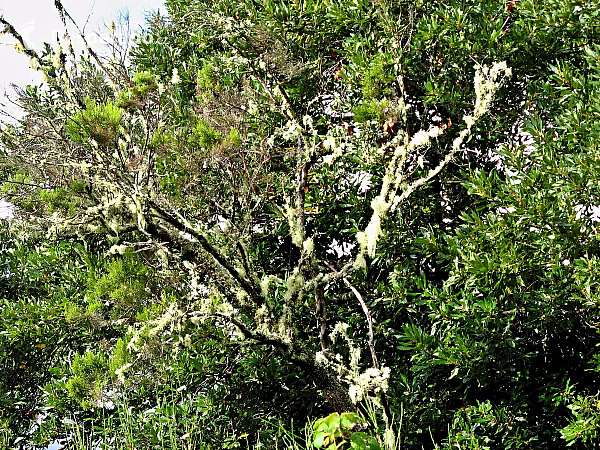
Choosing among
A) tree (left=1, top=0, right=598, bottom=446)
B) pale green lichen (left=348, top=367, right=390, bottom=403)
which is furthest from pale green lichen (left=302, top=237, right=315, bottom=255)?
pale green lichen (left=348, top=367, right=390, bottom=403)

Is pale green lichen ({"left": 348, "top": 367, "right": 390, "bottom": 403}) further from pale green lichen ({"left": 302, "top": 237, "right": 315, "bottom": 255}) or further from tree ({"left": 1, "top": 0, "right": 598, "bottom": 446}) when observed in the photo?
pale green lichen ({"left": 302, "top": 237, "right": 315, "bottom": 255})

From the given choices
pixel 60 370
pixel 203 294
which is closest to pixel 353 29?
pixel 203 294

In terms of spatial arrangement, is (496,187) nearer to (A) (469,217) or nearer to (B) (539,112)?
(A) (469,217)

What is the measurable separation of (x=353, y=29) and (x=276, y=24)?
0.54 m

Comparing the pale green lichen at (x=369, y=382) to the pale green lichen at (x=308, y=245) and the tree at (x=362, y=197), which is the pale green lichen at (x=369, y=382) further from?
the pale green lichen at (x=308, y=245)

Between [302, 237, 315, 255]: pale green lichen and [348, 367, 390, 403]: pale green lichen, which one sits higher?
[302, 237, 315, 255]: pale green lichen

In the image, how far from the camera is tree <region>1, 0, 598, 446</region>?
3125 millimetres

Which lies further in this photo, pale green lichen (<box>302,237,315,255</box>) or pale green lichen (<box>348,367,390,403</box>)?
pale green lichen (<box>302,237,315,255</box>)

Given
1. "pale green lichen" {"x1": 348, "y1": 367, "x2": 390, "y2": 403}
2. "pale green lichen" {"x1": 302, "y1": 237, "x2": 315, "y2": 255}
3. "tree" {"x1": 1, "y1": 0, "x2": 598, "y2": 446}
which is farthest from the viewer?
"pale green lichen" {"x1": 302, "y1": 237, "x2": 315, "y2": 255}

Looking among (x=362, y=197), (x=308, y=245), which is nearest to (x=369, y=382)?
(x=308, y=245)

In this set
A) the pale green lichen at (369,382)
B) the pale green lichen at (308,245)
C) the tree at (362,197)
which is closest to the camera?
the pale green lichen at (369,382)

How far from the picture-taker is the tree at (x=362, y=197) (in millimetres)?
3125

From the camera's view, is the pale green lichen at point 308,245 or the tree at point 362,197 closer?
the tree at point 362,197

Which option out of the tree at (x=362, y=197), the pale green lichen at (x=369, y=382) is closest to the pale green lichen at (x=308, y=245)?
the tree at (x=362, y=197)
